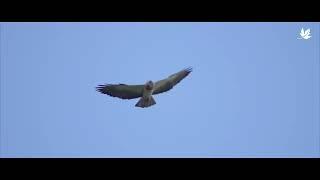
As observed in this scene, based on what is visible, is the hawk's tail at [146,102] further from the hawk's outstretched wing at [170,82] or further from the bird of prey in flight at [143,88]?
the hawk's outstretched wing at [170,82]

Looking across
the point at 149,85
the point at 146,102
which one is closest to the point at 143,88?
the point at 149,85

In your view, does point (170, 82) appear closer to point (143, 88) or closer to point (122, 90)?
point (143, 88)

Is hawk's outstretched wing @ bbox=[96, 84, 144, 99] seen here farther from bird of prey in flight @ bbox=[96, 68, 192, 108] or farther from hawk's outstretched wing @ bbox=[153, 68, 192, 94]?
hawk's outstretched wing @ bbox=[153, 68, 192, 94]

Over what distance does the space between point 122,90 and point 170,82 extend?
1.03 m

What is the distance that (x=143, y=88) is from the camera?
11.9 metres

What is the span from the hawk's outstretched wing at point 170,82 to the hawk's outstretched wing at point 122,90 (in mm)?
367

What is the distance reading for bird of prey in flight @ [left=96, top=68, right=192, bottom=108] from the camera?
38.7ft
